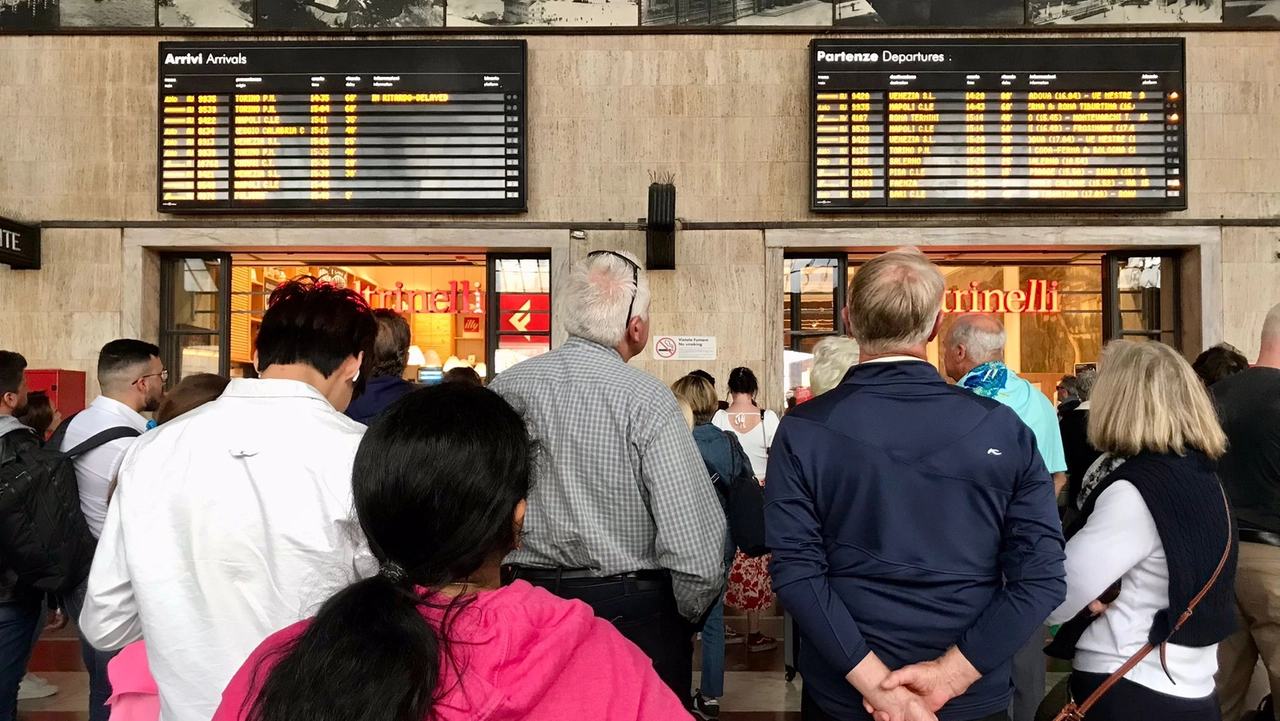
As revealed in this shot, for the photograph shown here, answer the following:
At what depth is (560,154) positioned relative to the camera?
6.63m

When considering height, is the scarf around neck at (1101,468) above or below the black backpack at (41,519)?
above

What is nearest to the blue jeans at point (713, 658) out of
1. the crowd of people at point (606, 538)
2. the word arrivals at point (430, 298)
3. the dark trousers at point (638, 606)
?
the crowd of people at point (606, 538)

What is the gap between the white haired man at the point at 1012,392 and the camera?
324 centimetres

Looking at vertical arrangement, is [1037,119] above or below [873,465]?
above

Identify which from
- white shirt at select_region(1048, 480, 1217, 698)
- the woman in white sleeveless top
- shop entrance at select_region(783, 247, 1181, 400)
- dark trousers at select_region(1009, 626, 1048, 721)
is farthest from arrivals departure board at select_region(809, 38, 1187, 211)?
white shirt at select_region(1048, 480, 1217, 698)

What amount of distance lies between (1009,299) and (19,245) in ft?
25.3

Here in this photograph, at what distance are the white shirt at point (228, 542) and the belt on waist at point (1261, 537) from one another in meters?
3.01

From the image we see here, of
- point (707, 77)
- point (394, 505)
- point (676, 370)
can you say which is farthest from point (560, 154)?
point (394, 505)

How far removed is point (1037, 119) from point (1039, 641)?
440 centimetres

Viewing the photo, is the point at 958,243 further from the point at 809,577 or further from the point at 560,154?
the point at 809,577

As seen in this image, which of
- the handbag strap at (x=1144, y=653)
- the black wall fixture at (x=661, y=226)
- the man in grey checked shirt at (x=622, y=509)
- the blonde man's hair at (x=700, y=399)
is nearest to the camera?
the handbag strap at (x=1144, y=653)

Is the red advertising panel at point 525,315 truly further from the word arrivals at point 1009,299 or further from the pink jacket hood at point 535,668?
the pink jacket hood at point 535,668

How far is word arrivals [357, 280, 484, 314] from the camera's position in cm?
727

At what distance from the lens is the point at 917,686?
1808mm
